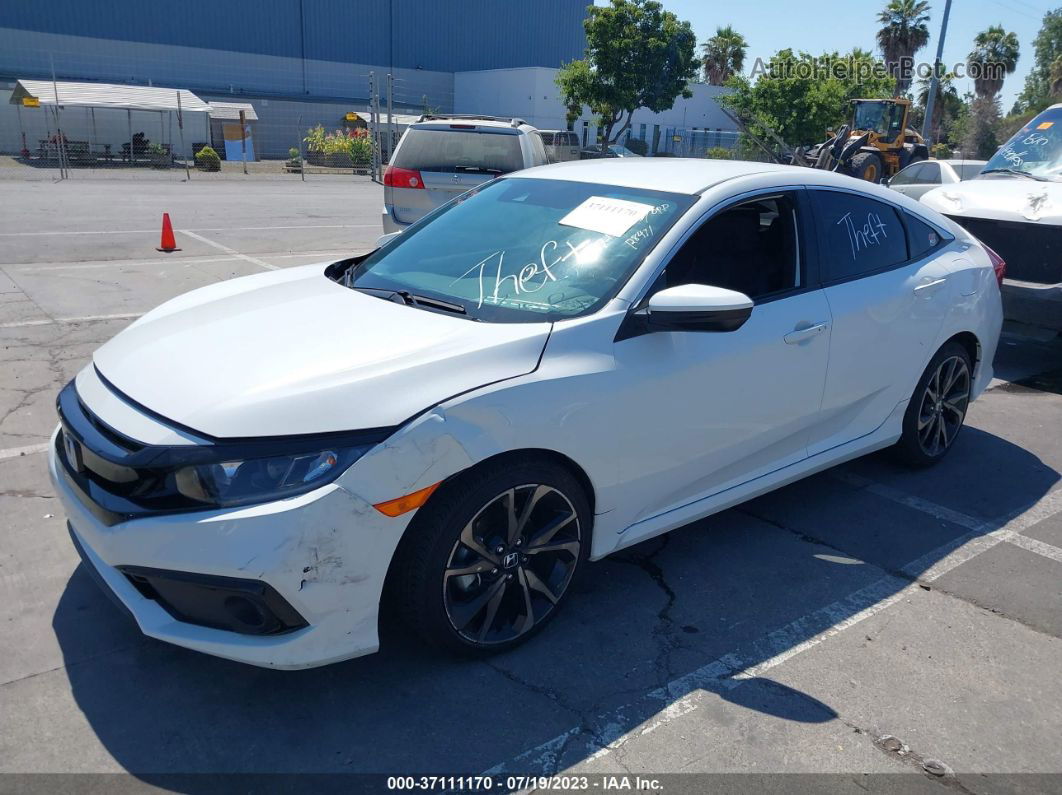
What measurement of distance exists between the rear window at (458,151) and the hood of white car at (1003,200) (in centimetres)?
441

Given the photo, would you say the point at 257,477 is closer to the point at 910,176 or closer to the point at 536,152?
the point at 536,152

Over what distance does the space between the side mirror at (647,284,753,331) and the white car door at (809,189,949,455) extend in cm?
104

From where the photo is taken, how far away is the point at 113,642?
3.14 m

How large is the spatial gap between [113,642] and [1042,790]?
3159 millimetres

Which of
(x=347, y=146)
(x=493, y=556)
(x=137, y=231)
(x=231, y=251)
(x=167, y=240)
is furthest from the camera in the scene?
(x=347, y=146)

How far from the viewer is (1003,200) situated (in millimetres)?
7406

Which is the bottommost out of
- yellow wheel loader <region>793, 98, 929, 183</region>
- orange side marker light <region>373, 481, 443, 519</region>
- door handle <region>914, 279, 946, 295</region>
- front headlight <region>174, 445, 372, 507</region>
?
orange side marker light <region>373, 481, 443, 519</region>

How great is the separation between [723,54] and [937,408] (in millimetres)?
68838

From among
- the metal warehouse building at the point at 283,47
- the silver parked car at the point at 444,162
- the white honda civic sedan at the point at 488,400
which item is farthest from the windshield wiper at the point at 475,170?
the metal warehouse building at the point at 283,47

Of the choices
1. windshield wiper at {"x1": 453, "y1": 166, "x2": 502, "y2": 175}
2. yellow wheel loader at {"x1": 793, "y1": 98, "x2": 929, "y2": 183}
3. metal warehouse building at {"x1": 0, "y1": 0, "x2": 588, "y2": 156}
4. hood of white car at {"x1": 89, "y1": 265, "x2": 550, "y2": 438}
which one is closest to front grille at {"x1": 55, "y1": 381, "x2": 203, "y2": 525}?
hood of white car at {"x1": 89, "y1": 265, "x2": 550, "y2": 438}

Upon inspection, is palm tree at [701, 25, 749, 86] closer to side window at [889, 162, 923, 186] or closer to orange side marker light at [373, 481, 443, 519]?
side window at [889, 162, 923, 186]

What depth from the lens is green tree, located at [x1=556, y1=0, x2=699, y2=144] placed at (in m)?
39.4

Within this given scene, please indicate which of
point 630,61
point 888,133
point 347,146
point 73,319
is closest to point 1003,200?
point 73,319

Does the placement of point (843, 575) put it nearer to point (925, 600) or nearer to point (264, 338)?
point (925, 600)
